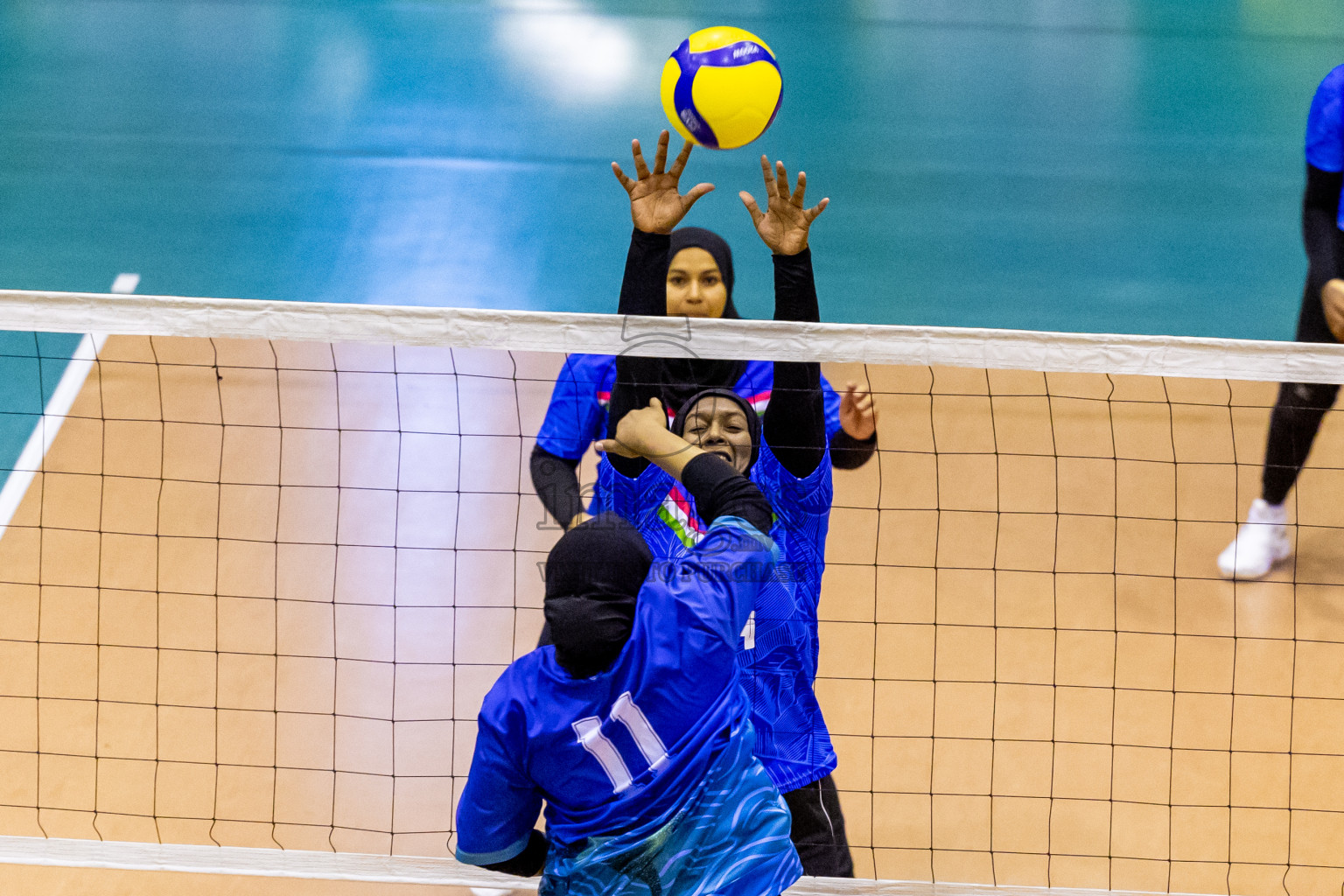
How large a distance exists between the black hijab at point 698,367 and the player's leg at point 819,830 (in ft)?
3.40

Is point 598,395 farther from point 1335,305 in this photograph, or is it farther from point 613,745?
point 1335,305

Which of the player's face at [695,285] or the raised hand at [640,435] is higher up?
the player's face at [695,285]

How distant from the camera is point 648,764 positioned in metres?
2.07

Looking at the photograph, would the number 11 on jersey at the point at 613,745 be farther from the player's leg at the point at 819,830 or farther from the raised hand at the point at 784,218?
the raised hand at the point at 784,218

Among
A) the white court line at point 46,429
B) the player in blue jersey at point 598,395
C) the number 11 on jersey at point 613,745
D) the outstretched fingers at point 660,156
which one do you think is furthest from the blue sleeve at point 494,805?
the white court line at point 46,429

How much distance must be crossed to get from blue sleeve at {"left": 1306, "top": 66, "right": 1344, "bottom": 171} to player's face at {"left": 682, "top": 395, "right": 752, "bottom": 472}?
2.49 metres

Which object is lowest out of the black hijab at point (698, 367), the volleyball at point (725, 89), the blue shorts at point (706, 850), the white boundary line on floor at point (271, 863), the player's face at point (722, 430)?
the white boundary line on floor at point (271, 863)

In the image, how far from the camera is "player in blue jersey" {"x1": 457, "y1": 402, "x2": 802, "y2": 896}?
6.77 ft

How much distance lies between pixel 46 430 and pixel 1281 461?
199 inches

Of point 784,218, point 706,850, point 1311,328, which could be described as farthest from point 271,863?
point 1311,328

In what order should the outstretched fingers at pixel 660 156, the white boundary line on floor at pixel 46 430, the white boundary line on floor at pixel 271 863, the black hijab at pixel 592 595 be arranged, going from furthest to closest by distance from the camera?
1. the white boundary line on floor at pixel 46 430
2. the white boundary line on floor at pixel 271 863
3. the outstretched fingers at pixel 660 156
4. the black hijab at pixel 592 595

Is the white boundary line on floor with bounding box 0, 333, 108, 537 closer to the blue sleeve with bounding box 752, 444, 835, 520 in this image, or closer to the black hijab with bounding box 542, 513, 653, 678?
the blue sleeve with bounding box 752, 444, 835, 520

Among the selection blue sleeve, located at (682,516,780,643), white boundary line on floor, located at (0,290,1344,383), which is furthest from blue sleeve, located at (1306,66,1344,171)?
blue sleeve, located at (682,516,780,643)

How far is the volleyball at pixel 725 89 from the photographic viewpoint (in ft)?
11.2
